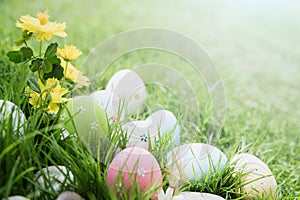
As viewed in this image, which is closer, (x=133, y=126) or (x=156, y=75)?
(x=133, y=126)

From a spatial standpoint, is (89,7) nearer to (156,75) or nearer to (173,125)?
(156,75)

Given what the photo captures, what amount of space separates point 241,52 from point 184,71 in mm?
1185

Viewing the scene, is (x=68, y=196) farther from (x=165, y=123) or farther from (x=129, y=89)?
(x=129, y=89)

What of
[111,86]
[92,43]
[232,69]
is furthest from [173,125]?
[232,69]

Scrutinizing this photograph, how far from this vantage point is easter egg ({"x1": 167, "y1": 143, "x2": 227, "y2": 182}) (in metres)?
1.30

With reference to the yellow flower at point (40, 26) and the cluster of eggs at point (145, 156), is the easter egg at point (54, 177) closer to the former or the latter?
the cluster of eggs at point (145, 156)

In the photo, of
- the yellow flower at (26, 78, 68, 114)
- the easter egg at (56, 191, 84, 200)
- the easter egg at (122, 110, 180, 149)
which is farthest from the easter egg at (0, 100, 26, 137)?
the easter egg at (122, 110, 180, 149)

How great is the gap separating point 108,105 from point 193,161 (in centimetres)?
37

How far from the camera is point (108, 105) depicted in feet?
4.97

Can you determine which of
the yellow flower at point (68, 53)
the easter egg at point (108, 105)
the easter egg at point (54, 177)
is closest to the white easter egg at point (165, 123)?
the easter egg at point (108, 105)

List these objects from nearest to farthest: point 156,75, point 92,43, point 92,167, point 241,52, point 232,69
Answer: point 92,167 → point 156,75 → point 92,43 → point 232,69 → point 241,52

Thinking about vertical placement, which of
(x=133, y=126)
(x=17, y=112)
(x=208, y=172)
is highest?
(x=17, y=112)

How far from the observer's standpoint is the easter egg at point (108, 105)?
4.77 ft

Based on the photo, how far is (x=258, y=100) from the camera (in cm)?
277
